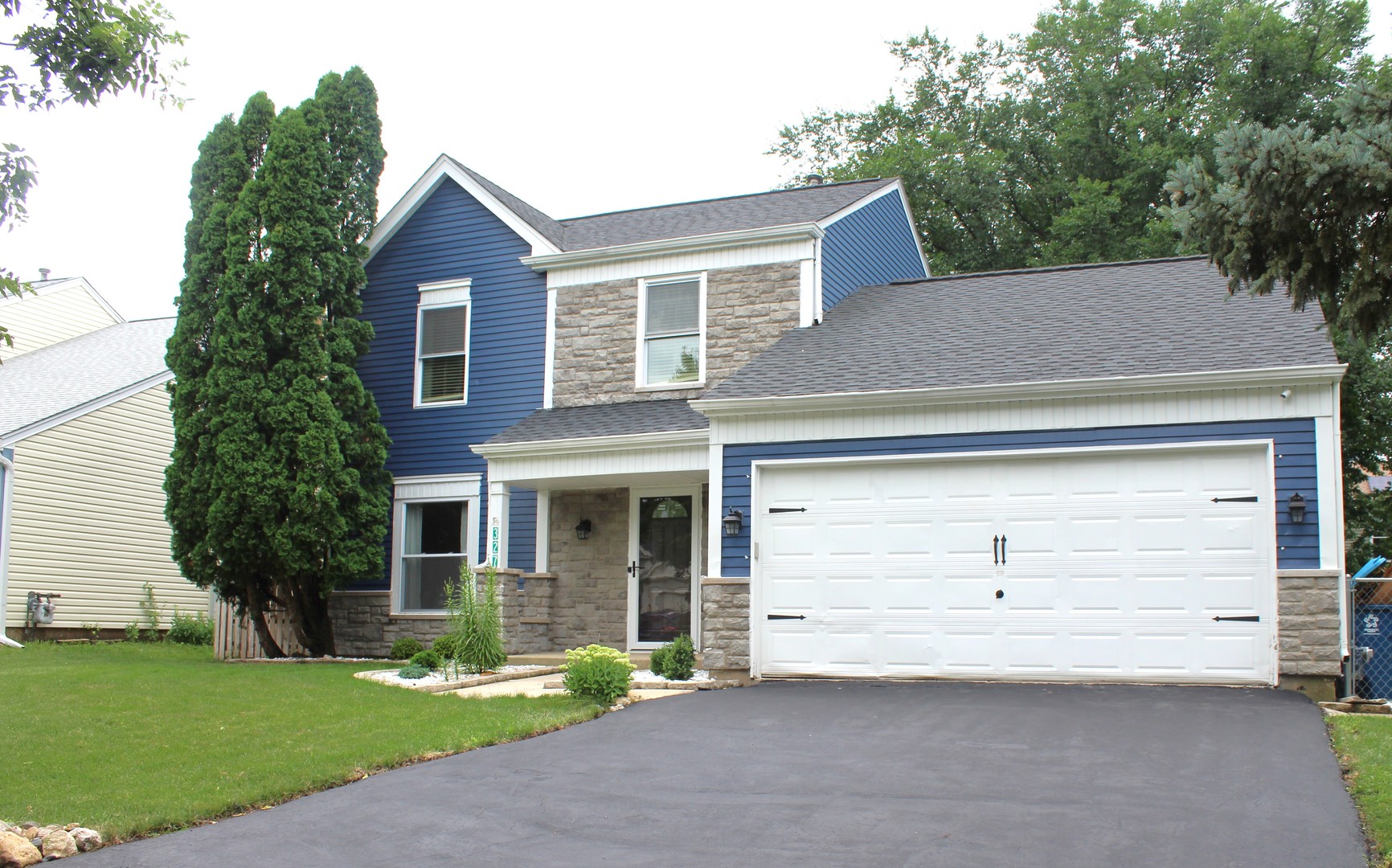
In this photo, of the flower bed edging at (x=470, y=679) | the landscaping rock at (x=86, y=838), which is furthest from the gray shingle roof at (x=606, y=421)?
the landscaping rock at (x=86, y=838)

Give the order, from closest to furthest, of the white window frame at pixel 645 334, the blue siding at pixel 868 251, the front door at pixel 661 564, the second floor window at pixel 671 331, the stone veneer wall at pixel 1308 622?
the stone veneer wall at pixel 1308 622 → the front door at pixel 661 564 → the white window frame at pixel 645 334 → the second floor window at pixel 671 331 → the blue siding at pixel 868 251

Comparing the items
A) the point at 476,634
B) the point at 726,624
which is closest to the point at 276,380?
the point at 476,634

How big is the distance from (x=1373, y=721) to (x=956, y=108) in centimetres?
2595

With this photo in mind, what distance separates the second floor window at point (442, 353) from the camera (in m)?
17.5

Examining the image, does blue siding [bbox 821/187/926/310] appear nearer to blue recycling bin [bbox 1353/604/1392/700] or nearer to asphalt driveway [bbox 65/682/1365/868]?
blue recycling bin [bbox 1353/604/1392/700]

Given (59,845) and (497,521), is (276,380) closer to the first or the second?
(497,521)

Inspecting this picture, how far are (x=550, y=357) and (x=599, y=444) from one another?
8.42 feet

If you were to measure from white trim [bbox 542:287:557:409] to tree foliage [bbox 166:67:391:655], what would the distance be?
2.36 m

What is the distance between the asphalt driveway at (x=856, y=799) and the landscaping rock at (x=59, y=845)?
140 millimetres

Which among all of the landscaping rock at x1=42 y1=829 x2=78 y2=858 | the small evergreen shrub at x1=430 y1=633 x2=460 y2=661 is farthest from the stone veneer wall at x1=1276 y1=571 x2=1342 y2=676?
the landscaping rock at x1=42 y1=829 x2=78 y2=858

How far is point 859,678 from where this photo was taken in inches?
479

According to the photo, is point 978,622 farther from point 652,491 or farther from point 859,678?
point 652,491

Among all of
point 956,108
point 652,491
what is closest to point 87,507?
point 652,491

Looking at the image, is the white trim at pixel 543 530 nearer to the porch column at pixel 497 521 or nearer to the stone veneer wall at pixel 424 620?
the stone veneer wall at pixel 424 620
